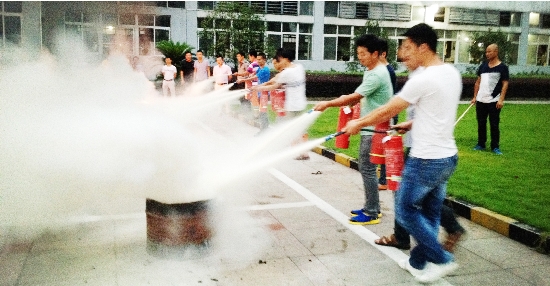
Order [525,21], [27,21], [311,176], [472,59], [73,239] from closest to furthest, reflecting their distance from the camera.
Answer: [73,239] < [311,176] < [27,21] < [472,59] < [525,21]

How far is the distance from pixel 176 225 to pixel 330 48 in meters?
29.6

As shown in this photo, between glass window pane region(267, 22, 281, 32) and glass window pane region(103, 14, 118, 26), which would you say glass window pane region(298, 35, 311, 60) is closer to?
glass window pane region(267, 22, 281, 32)

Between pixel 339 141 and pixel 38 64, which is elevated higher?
pixel 38 64

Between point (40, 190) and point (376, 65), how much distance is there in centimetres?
397

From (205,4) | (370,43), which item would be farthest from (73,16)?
(370,43)

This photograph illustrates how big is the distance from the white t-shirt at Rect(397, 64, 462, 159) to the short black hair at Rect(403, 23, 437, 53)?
0.19 m

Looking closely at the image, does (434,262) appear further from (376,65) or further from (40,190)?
(40,190)

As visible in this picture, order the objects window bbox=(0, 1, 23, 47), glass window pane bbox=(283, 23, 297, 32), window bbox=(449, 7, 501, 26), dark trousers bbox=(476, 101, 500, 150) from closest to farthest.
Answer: dark trousers bbox=(476, 101, 500, 150) < window bbox=(0, 1, 23, 47) < glass window pane bbox=(283, 23, 297, 32) < window bbox=(449, 7, 501, 26)

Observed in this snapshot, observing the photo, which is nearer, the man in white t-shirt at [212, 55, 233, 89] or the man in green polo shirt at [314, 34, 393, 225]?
the man in green polo shirt at [314, 34, 393, 225]

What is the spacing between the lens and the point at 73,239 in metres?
4.66

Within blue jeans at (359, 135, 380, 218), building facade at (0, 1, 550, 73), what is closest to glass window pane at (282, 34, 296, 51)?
building facade at (0, 1, 550, 73)

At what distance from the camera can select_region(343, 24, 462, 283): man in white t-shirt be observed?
339 centimetres

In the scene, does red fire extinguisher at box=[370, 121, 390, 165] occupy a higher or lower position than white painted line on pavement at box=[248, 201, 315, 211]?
higher

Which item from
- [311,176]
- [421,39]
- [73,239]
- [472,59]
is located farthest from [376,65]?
[472,59]
